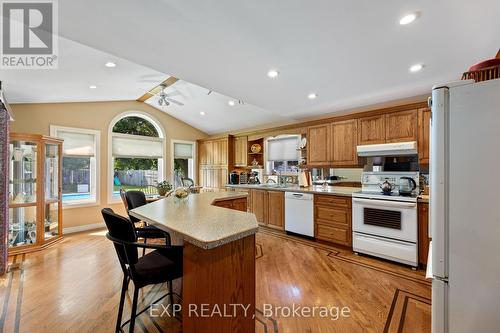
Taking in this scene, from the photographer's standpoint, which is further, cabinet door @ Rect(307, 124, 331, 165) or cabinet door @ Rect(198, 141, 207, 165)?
cabinet door @ Rect(198, 141, 207, 165)

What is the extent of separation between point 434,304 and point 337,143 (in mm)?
3128

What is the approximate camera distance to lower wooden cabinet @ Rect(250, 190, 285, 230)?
4.26m

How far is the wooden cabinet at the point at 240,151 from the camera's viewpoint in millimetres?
5582

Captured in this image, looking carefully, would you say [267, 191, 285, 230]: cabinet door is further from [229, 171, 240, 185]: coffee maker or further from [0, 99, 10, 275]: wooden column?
[0, 99, 10, 275]: wooden column

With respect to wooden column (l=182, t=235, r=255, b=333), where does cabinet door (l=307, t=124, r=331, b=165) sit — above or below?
above

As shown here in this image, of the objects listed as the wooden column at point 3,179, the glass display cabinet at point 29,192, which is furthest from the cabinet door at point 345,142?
the glass display cabinet at point 29,192

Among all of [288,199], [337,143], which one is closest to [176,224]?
[288,199]

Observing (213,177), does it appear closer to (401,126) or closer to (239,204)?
(239,204)

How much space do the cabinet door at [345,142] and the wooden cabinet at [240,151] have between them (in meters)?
2.31

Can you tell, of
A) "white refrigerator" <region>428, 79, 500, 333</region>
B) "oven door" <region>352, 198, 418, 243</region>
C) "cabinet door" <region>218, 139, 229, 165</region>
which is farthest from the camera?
"cabinet door" <region>218, 139, 229, 165</region>

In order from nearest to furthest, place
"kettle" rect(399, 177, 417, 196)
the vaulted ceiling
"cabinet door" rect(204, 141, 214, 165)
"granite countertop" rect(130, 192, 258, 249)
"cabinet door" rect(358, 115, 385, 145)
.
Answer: "granite countertop" rect(130, 192, 258, 249) → the vaulted ceiling → "kettle" rect(399, 177, 417, 196) → "cabinet door" rect(358, 115, 385, 145) → "cabinet door" rect(204, 141, 214, 165)

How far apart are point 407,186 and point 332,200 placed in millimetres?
1044

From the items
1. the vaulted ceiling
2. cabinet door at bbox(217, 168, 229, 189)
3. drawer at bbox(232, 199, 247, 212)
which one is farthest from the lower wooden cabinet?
the vaulted ceiling

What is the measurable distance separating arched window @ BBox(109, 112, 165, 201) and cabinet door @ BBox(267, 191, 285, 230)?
3.22 m
